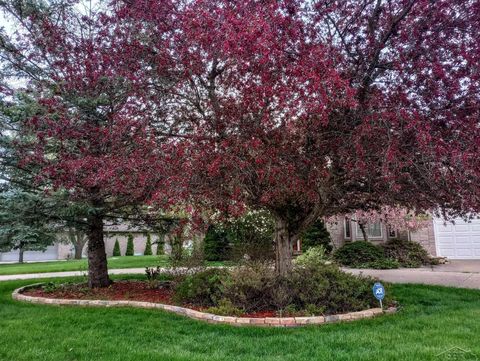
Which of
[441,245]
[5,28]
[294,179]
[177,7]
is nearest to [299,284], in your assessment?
[294,179]

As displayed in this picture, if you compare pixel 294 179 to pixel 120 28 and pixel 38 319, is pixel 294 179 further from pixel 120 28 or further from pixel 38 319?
pixel 38 319

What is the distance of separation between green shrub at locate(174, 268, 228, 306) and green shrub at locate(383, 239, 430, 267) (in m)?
8.36

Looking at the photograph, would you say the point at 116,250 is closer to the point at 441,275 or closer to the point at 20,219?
the point at 20,219

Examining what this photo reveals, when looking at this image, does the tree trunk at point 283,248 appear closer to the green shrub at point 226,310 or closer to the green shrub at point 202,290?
the green shrub at point 202,290

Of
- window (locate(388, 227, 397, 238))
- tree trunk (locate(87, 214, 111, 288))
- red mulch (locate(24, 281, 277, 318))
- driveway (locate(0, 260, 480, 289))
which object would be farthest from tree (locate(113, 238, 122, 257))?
tree trunk (locate(87, 214, 111, 288))

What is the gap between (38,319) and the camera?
228 inches

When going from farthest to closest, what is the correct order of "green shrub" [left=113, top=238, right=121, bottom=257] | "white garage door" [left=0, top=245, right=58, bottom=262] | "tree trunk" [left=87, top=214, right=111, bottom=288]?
1. "white garage door" [left=0, top=245, right=58, bottom=262]
2. "green shrub" [left=113, top=238, right=121, bottom=257]
3. "tree trunk" [left=87, top=214, right=111, bottom=288]

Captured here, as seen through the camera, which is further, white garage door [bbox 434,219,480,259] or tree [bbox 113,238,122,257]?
tree [bbox 113,238,122,257]

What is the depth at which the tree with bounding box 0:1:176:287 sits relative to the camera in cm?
580

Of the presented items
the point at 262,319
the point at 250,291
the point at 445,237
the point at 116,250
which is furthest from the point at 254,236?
the point at 116,250

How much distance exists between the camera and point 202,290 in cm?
654

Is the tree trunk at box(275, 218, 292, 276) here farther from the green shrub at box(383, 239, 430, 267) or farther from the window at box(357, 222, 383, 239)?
the window at box(357, 222, 383, 239)

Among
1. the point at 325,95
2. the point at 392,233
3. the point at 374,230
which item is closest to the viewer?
the point at 325,95

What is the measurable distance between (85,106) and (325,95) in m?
4.39
